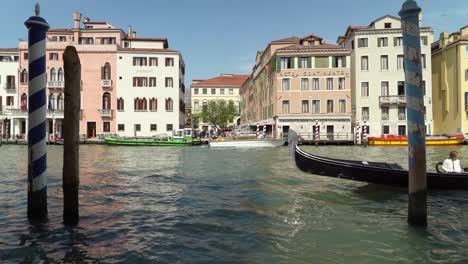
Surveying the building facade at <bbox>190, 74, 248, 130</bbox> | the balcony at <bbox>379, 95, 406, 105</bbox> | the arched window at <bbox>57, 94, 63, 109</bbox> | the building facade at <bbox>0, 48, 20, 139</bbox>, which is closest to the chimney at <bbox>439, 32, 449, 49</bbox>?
the balcony at <bbox>379, 95, 406, 105</bbox>

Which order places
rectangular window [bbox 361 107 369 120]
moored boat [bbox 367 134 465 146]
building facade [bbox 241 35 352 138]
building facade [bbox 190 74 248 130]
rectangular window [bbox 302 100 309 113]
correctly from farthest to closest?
building facade [bbox 190 74 248 130]
rectangular window [bbox 302 100 309 113]
rectangular window [bbox 361 107 369 120]
building facade [bbox 241 35 352 138]
moored boat [bbox 367 134 465 146]

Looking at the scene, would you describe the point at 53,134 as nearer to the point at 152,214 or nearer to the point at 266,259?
the point at 152,214

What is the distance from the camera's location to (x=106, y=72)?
3903 centimetres

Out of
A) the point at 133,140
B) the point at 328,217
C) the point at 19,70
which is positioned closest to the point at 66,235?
the point at 328,217

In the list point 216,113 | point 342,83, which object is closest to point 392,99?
point 342,83

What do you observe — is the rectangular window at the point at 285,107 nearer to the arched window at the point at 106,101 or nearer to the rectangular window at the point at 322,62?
the rectangular window at the point at 322,62

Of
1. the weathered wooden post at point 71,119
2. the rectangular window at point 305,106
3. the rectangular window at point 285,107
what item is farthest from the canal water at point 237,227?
the rectangular window at point 305,106

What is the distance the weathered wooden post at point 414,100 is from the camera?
4715mm

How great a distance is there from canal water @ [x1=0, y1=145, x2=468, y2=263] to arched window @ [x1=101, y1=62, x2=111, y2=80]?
3156 centimetres

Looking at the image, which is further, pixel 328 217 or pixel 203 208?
pixel 203 208

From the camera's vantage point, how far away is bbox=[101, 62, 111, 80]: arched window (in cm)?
3891

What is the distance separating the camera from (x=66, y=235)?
480 cm

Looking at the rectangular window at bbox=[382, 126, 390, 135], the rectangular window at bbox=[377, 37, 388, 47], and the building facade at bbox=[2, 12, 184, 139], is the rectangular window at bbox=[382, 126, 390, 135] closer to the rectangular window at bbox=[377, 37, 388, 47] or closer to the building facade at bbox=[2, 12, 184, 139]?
the rectangular window at bbox=[377, 37, 388, 47]

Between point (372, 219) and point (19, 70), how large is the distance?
40.8 metres
